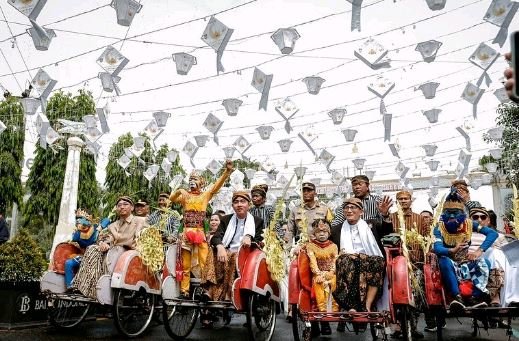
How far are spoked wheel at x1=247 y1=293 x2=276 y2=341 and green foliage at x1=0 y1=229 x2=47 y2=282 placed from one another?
354cm

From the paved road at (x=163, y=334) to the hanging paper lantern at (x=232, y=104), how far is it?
4.21 m

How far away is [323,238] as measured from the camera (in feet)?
18.8

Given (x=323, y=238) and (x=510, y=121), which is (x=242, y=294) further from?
(x=510, y=121)

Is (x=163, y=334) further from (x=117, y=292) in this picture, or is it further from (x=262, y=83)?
(x=262, y=83)

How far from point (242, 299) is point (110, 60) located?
4.36m

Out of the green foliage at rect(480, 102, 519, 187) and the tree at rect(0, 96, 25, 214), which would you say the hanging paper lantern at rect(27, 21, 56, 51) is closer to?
the tree at rect(0, 96, 25, 214)

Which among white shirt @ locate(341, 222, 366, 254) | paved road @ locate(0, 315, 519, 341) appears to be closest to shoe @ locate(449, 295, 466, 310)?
white shirt @ locate(341, 222, 366, 254)

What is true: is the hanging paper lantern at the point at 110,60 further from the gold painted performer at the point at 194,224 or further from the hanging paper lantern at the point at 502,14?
the hanging paper lantern at the point at 502,14

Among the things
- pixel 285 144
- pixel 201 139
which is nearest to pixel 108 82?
pixel 201 139

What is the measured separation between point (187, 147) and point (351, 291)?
900 cm

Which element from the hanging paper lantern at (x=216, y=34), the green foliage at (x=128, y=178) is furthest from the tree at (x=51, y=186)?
the hanging paper lantern at (x=216, y=34)

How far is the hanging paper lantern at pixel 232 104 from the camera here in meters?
9.89

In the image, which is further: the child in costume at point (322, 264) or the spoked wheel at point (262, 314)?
the spoked wheel at point (262, 314)

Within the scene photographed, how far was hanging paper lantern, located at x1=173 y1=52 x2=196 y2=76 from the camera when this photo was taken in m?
8.06
